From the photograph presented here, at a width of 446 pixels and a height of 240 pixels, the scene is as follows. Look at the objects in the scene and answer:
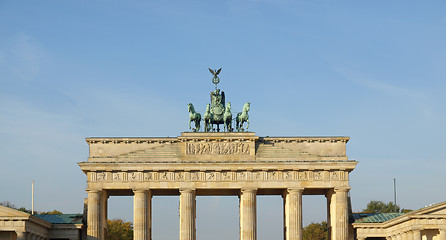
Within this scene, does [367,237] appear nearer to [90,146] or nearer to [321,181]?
[321,181]

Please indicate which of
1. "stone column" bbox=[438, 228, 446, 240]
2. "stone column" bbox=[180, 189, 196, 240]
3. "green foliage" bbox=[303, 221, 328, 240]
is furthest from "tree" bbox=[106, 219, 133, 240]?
"stone column" bbox=[438, 228, 446, 240]

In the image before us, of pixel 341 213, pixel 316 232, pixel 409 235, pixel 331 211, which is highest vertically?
pixel 331 211

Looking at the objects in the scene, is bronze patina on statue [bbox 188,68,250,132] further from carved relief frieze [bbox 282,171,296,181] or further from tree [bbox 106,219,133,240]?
tree [bbox 106,219,133,240]

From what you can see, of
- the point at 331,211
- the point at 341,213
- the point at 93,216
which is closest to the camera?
the point at 93,216

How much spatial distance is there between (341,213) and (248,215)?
9.83 metres

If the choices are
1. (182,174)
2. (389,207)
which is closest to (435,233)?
(182,174)

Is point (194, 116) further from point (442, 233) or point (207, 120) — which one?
point (442, 233)

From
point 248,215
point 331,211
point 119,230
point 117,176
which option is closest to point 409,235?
point 331,211

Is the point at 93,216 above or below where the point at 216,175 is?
below

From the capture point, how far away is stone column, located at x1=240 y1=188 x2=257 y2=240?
87.2 m

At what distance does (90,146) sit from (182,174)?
10.9 meters

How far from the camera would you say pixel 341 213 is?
285 feet

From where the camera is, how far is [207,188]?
288 ft

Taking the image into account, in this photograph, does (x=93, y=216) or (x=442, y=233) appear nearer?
(x=442, y=233)
